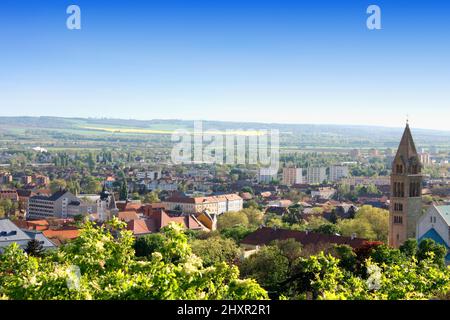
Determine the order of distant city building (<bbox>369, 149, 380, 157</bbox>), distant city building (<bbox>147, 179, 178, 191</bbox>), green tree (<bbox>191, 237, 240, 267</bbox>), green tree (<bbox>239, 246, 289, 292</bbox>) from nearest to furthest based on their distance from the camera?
green tree (<bbox>239, 246, 289, 292</bbox>) → green tree (<bbox>191, 237, 240, 267</bbox>) → distant city building (<bbox>147, 179, 178, 191</bbox>) → distant city building (<bbox>369, 149, 380, 157</bbox>)

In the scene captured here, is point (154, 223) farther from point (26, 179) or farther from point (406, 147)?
point (26, 179)

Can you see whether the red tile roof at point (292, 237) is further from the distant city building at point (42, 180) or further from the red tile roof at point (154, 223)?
the distant city building at point (42, 180)

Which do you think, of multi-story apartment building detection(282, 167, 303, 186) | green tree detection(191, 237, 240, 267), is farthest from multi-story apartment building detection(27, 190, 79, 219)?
multi-story apartment building detection(282, 167, 303, 186)

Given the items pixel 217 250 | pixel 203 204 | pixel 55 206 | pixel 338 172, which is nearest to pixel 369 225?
pixel 217 250

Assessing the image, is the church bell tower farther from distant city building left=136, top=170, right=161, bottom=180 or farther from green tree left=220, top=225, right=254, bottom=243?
distant city building left=136, top=170, right=161, bottom=180
